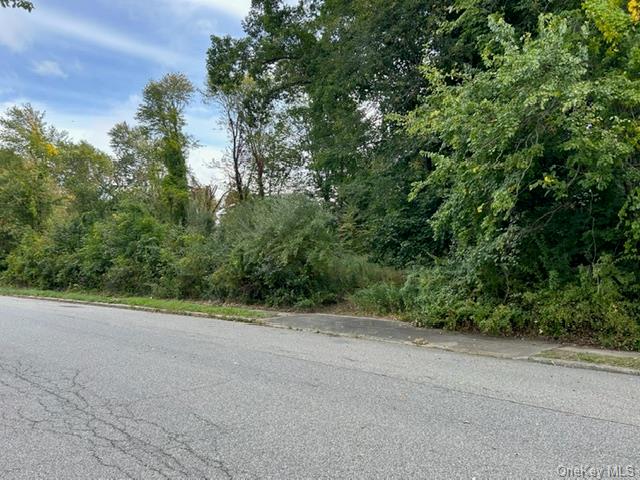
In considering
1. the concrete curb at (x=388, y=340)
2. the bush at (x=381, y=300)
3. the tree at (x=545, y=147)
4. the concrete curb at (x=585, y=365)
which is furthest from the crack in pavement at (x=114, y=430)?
the bush at (x=381, y=300)

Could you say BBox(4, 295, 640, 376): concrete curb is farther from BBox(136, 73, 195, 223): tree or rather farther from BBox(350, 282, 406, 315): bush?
BBox(136, 73, 195, 223): tree

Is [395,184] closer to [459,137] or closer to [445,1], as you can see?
[445,1]

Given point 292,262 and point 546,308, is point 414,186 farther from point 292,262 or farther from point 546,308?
point 546,308

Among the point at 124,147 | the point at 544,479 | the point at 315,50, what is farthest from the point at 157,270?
the point at 124,147

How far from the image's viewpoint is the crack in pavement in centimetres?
314

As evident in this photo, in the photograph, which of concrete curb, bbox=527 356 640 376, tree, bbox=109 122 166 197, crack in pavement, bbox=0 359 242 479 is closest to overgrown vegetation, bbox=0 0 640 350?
concrete curb, bbox=527 356 640 376

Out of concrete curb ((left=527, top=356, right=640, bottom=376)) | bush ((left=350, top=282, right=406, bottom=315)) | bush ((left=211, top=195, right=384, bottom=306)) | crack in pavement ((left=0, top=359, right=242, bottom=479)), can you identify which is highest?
bush ((left=211, top=195, right=384, bottom=306))

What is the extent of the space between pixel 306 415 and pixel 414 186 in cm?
842

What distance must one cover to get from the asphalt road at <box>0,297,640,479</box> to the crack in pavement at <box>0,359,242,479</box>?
15mm

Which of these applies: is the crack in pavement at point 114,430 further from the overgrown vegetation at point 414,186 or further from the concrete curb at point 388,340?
the overgrown vegetation at point 414,186

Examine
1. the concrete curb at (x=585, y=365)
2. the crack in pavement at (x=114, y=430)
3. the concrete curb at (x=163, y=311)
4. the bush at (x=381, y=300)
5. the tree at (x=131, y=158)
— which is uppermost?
the tree at (x=131, y=158)

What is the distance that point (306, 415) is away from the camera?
4.10 metres

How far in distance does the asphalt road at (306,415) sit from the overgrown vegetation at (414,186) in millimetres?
2329

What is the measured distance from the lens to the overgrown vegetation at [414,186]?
22.3ft
